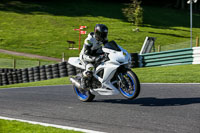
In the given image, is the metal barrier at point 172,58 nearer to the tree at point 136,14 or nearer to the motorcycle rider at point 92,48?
the motorcycle rider at point 92,48

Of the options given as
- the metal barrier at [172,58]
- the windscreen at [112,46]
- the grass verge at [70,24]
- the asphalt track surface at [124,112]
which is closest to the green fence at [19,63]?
the grass verge at [70,24]

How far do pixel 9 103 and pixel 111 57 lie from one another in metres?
3.17

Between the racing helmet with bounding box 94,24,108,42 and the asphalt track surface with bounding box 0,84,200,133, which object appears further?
the racing helmet with bounding box 94,24,108,42

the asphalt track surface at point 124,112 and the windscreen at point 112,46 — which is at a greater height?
the windscreen at point 112,46

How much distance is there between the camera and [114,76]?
724cm

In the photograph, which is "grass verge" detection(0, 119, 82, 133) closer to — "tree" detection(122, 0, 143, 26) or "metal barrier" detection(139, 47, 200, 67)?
"metal barrier" detection(139, 47, 200, 67)

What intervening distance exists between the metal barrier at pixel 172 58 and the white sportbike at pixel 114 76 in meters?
9.83

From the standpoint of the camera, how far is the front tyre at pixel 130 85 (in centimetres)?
664

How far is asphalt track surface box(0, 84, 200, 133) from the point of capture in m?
5.14

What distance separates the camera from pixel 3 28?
4934cm

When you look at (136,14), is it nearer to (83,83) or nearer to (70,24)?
(70,24)

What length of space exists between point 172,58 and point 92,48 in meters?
10.1

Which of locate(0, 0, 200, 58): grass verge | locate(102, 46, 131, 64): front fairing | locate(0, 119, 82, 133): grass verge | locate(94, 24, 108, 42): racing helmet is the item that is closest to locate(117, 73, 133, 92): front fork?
locate(102, 46, 131, 64): front fairing

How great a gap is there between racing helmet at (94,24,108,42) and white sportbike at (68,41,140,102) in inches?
12.5
